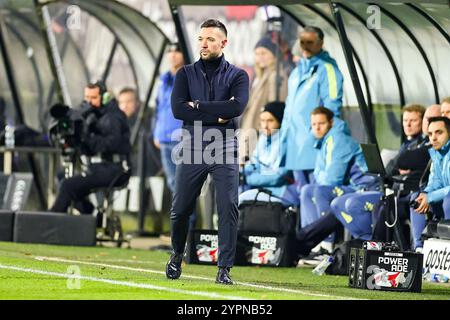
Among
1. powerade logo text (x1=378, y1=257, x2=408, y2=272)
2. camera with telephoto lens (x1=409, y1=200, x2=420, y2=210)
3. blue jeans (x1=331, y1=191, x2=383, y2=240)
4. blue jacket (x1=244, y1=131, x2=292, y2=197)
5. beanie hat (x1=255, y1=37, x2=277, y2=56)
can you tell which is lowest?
powerade logo text (x1=378, y1=257, x2=408, y2=272)

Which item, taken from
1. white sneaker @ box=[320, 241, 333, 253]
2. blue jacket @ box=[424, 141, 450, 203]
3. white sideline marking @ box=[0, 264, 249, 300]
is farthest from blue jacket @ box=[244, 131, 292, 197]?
white sideline marking @ box=[0, 264, 249, 300]

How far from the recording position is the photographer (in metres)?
18.4

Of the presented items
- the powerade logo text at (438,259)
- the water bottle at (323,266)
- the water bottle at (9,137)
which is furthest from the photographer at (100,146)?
the powerade logo text at (438,259)

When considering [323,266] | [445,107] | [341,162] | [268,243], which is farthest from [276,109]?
[323,266]

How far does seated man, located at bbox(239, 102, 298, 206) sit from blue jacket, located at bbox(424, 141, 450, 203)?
260 cm

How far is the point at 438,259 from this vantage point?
14156mm

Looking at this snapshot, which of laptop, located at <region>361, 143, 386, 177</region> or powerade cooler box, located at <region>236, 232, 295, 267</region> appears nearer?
laptop, located at <region>361, 143, 386, 177</region>

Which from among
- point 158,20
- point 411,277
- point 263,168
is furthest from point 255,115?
point 411,277

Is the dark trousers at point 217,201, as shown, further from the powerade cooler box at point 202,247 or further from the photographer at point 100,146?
the photographer at point 100,146

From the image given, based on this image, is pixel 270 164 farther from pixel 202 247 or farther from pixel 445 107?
pixel 445 107

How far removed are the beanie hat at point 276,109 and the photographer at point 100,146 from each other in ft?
6.17

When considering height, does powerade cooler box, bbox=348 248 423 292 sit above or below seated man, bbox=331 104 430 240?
below

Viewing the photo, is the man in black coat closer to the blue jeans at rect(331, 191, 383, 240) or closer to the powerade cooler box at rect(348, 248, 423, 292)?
the powerade cooler box at rect(348, 248, 423, 292)

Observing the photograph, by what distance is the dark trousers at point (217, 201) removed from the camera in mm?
12375
